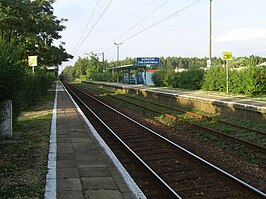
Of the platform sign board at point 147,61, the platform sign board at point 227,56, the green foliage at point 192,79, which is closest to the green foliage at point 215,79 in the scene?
the green foliage at point 192,79

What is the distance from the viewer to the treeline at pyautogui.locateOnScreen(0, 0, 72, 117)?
32.8ft

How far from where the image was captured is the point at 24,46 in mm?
13656

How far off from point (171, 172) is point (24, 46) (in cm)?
869

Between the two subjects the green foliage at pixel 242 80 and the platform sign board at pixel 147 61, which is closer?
the green foliage at pixel 242 80

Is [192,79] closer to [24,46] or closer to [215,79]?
[215,79]

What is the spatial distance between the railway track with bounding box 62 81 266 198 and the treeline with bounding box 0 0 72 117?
3419 millimetres

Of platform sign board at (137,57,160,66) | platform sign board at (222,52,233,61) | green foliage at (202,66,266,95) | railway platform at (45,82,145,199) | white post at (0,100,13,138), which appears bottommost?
railway platform at (45,82,145,199)

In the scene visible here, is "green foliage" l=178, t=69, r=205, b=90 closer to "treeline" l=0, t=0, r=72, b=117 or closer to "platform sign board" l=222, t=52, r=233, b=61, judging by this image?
"platform sign board" l=222, t=52, r=233, b=61

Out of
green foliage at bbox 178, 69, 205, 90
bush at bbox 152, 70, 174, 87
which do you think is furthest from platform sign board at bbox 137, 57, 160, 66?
green foliage at bbox 178, 69, 205, 90

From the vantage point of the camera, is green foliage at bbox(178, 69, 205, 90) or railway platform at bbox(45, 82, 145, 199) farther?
green foliage at bbox(178, 69, 205, 90)

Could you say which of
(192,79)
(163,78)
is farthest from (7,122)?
(163,78)

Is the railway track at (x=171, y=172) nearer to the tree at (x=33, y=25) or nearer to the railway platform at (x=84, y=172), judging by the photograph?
the railway platform at (x=84, y=172)

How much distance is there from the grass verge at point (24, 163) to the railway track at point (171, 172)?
1.90 meters

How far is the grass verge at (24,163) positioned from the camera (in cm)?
570
